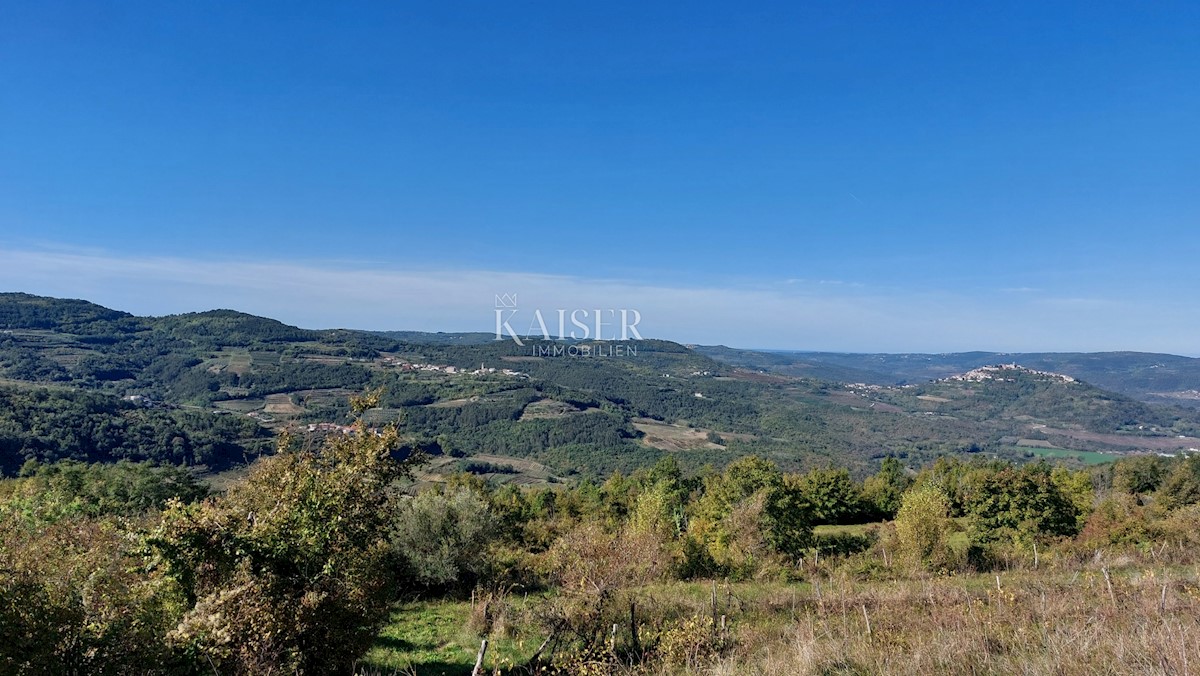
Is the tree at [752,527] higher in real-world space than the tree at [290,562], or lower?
lower

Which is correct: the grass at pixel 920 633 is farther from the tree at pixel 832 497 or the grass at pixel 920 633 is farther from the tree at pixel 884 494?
the tree at pixel 884 494

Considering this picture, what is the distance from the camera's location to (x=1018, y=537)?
1345 inches

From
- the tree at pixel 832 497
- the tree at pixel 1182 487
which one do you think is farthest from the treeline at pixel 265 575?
the tree at pixel 1182 487

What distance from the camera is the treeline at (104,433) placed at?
3543 inches

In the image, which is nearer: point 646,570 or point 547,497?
point 646,570

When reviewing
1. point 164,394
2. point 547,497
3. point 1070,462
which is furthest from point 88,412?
point 1070,462

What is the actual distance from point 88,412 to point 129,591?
451 ft

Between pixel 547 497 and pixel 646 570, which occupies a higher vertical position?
pixel 646 570

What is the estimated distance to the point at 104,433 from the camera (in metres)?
103

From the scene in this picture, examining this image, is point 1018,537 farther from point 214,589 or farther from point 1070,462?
point 1070,462

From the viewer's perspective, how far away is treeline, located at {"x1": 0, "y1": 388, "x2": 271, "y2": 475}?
90000mm

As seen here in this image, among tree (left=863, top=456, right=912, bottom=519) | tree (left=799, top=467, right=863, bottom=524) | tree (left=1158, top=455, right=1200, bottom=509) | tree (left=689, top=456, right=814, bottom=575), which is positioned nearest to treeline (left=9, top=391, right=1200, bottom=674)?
tree (left=689, top=456, right=814, bottom=575)

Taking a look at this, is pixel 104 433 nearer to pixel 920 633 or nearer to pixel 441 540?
pixel 441 540

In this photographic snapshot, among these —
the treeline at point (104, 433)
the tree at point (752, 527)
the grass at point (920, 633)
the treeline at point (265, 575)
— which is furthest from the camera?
the treeline at point (104, 433)
